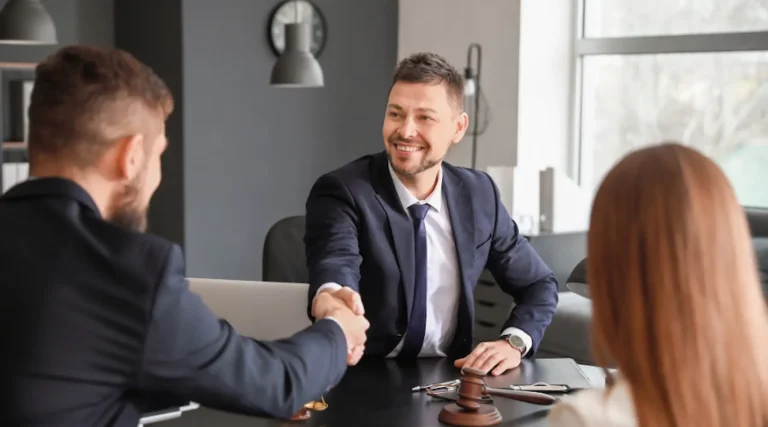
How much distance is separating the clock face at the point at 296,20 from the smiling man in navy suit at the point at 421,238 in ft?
9.25

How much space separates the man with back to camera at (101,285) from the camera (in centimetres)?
144

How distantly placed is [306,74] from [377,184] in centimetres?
203

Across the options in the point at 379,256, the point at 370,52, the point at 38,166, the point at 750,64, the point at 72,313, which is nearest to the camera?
the point at 72,313

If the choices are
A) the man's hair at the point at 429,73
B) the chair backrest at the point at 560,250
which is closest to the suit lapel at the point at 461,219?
the man's hair at the point at 429,73

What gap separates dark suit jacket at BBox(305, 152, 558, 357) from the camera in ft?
8.92

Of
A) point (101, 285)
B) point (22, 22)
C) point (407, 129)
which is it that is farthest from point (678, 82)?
point (101, 285)

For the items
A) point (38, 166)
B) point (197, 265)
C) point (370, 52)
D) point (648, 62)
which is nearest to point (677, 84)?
point (648, 62)

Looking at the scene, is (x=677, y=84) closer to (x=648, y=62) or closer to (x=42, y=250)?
(x=648, y=62)

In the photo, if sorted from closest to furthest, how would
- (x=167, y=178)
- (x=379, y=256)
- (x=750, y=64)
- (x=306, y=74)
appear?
1. (x=379, y=256)
2. (x=306, y=74)
3. (x=750, y=64)
4. (x=167, y=178)

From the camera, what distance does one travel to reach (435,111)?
9.50 feet

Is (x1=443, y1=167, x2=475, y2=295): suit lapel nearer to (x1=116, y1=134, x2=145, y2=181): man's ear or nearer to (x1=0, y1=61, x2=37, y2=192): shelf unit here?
(x1=116, y1=134, x2=145, y2=181): man's ear

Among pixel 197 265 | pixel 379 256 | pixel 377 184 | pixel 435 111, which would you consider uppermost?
pixel 435 111

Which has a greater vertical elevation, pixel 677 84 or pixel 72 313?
pixel 677 84

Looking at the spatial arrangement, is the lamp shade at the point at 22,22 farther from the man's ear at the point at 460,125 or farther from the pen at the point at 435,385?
the pen at the point at 435,385
